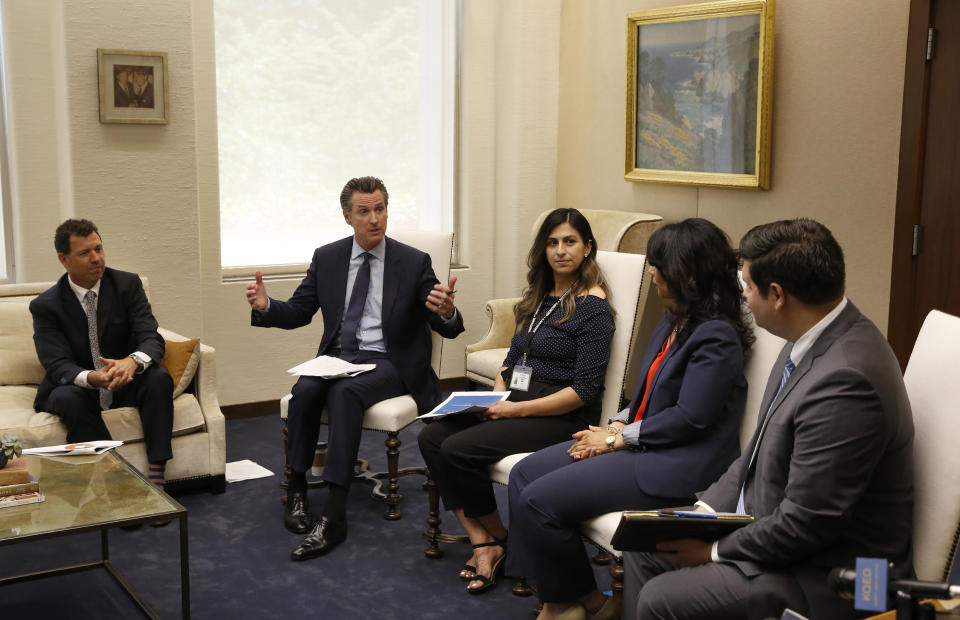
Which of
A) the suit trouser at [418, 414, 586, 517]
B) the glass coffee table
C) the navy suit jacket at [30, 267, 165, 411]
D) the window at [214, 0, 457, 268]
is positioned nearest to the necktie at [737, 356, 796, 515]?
the suit trouser at [418, 414, 586, 517]

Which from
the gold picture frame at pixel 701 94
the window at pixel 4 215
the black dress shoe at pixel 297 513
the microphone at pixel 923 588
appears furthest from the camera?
the window at pixel 4 215

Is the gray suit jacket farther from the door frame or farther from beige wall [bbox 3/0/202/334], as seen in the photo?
beige wall [bbox 3/0/202/334]

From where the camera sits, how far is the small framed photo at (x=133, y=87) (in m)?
5.16

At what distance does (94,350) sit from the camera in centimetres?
443

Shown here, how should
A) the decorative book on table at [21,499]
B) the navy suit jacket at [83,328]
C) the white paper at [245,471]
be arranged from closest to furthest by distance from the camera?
the decorative book on table at [21,499] < the navy suit jacket at [83,328] < the white paper at [245,471]

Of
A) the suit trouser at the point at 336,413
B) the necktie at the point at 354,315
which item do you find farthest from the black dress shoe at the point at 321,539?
the necktie at the point at 354,315

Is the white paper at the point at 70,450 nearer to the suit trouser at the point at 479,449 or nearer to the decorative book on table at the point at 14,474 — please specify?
the decorative book on table at the point at 14,474

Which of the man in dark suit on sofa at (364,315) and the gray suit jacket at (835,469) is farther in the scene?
the man in dark suit on sofa at (364,315)

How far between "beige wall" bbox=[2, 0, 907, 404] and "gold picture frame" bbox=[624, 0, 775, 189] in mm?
92

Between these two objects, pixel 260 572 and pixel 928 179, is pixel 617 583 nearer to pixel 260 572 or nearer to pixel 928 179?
pixel 260 572

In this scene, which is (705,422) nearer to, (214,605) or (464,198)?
(214,605)

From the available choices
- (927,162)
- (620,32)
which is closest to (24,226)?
(620,32)

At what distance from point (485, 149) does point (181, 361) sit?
273cm

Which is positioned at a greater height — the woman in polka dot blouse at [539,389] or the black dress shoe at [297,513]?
the woman in polka dot blouse at [539,389]
